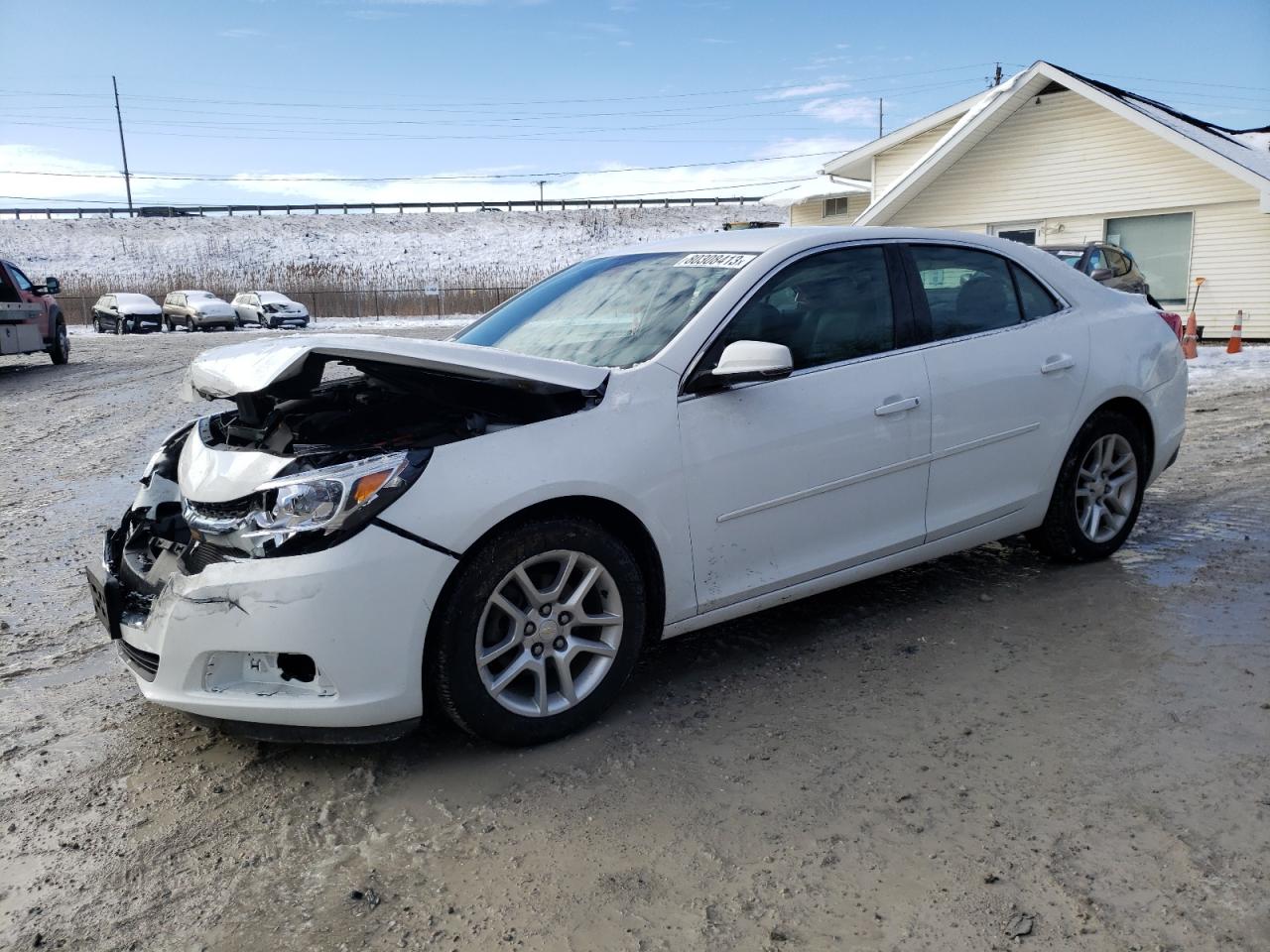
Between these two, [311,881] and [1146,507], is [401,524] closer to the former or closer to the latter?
[311,881]

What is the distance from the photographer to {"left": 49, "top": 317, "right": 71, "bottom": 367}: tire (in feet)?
57.2

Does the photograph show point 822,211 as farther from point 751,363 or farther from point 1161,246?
point 751,363

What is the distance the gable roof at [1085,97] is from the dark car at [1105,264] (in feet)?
13.4

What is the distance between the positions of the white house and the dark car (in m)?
4.18

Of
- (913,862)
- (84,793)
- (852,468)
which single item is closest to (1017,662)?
(852,468)

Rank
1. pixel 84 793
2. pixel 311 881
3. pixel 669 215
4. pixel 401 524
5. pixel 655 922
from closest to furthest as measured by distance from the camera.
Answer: pixel 655 922
pixel 311 881
pixel 401 524
pixel 84 793
pixel 669 215

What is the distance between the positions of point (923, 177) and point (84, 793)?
22.1 metres

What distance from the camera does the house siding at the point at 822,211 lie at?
1244 inches

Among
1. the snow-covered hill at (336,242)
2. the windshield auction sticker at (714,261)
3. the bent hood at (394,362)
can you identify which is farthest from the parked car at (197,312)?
the bent hood at (394,362)

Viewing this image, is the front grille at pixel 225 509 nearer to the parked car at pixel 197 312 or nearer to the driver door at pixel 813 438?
the driver door at pixel 813 438

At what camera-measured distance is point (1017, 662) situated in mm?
3930

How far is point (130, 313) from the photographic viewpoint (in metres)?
35.5

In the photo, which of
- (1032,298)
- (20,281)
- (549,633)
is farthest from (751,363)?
(20,281)

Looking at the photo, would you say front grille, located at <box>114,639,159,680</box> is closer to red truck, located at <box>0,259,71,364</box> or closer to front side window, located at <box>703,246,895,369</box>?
front side window, located at <box>703,246,895,369</box>
